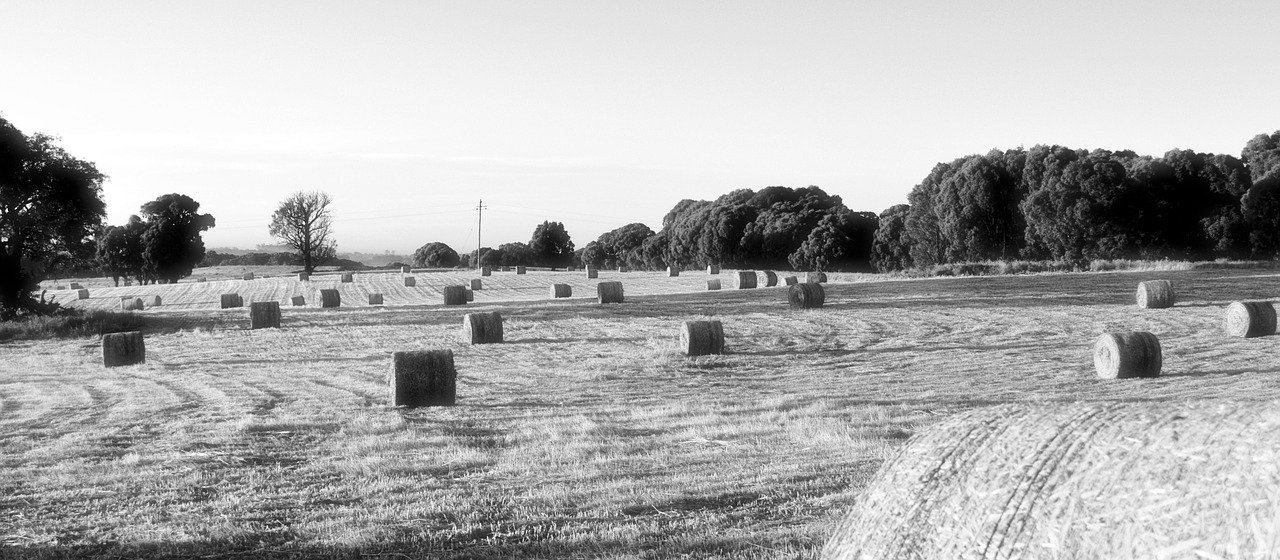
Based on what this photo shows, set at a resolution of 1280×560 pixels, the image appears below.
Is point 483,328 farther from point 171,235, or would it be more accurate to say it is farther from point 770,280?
Result: point 171,235

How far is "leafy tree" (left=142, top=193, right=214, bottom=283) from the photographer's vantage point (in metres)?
82.4

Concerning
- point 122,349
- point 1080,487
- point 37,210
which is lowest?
point 122,349

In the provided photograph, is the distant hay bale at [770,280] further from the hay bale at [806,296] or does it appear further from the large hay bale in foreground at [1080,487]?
the large hay bale in foreground at [1080,487]

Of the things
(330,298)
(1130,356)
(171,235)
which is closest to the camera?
(1130,356)

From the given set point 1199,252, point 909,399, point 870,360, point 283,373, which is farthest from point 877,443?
point 1199,252

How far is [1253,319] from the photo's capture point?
19781 millimetres

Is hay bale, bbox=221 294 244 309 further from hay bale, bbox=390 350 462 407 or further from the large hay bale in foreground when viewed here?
the large hay bale in foreground

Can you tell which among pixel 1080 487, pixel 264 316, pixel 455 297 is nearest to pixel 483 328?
pixel 264 316

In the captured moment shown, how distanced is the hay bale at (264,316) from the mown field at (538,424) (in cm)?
163

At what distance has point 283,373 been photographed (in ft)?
64.8

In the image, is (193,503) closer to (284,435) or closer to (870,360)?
(284,435)

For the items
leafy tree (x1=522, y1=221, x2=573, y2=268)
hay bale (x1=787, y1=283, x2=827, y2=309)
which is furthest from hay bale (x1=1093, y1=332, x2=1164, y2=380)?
leafy tree (x1=522, y1=221, x2=573, y2=268)

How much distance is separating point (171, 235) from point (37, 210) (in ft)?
159

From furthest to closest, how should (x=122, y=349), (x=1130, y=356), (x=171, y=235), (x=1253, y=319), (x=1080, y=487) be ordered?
(x=171, y=235) < (x=122, y=349) < (x=1253, y=319) < (x=1130, y=356) < (x=1080, y=487)
